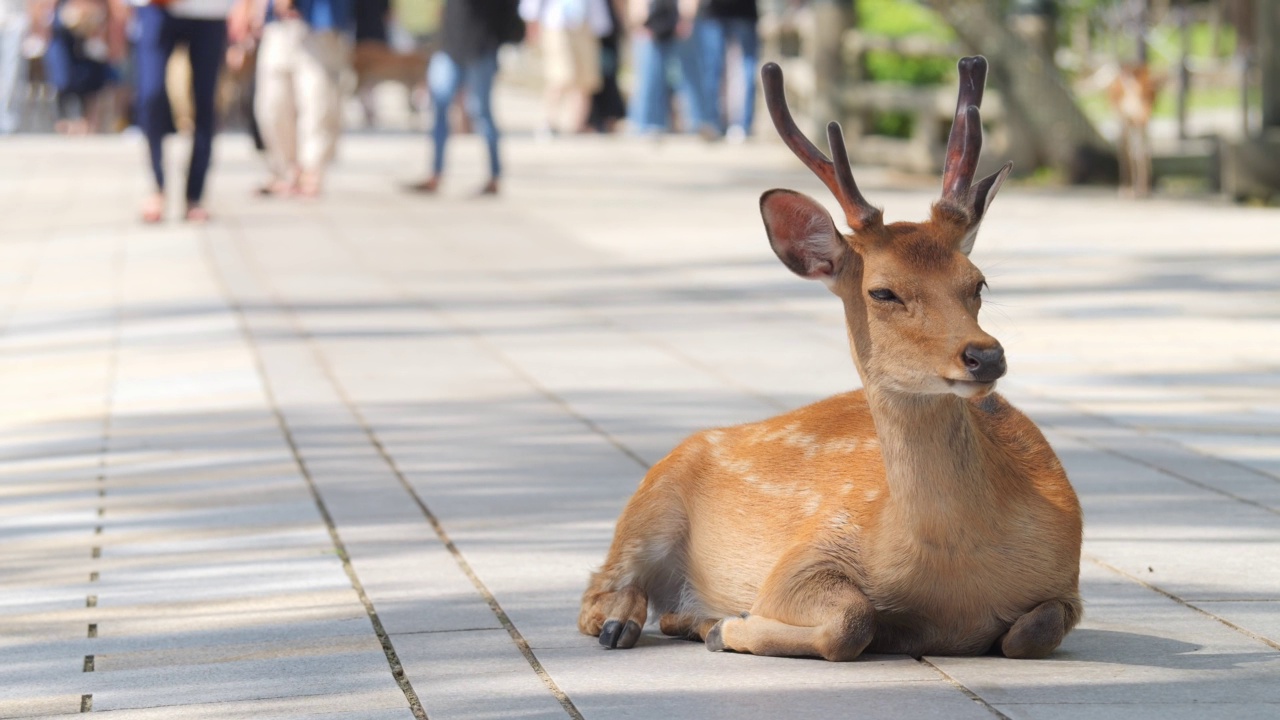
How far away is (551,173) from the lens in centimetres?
1867

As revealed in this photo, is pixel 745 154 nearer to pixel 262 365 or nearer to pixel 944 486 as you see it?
pixel 262 365

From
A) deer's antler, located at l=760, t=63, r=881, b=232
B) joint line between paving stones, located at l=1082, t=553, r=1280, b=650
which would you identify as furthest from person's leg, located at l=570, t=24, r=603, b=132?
deer's antler, located at l=760, t=63, r=881, b=232

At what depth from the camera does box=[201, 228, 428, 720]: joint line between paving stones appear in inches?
165

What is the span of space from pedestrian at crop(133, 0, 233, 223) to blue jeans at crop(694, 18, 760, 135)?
26.0 feet

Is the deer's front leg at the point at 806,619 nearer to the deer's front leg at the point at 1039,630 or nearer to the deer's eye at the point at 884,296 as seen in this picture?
Answer: the deer's front leg at the point at 1039,630

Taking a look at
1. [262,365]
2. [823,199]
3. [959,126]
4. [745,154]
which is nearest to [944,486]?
[959,126]

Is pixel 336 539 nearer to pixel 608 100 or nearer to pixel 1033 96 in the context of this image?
pixel 1033 96

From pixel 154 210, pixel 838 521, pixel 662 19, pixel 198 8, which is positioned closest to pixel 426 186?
pixel 154 210

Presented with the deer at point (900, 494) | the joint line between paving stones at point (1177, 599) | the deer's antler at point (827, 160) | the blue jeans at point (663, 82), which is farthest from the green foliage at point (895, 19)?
the deer at point (900, 494)

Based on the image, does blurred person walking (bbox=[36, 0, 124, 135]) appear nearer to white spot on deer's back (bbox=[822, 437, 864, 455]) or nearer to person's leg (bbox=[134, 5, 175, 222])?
person's leg (bbox=[134, 5, 175, 222])

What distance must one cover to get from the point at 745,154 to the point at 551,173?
262 centimetres

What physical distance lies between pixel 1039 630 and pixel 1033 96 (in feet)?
41.2

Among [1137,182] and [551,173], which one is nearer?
[1137,182]

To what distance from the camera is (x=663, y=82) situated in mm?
22328
